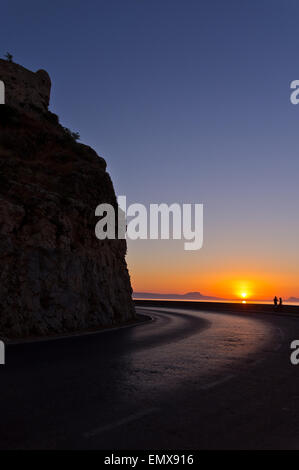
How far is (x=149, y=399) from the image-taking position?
605 centimetres

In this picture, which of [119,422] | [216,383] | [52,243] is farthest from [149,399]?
[52,243]

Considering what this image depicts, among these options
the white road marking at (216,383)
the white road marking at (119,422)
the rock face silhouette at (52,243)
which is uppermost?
the rock face silhouette at (52,243)

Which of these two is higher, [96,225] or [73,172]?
[73,172]

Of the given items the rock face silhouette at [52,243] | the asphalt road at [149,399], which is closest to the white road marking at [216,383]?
the asphalt road at [149,399]

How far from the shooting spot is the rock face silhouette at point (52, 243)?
16672mm

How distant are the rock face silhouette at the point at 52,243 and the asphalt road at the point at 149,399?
5.81 m

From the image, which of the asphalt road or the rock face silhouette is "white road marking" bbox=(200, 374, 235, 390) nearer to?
the asphalt road

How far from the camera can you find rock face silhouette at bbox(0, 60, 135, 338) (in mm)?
16672

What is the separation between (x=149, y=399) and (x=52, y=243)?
1421 centimetres

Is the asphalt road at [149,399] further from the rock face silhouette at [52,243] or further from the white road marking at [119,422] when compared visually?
the rock face silhouette at [52,243]

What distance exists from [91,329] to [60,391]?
41.0ft

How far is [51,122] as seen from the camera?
3669 centimetres
